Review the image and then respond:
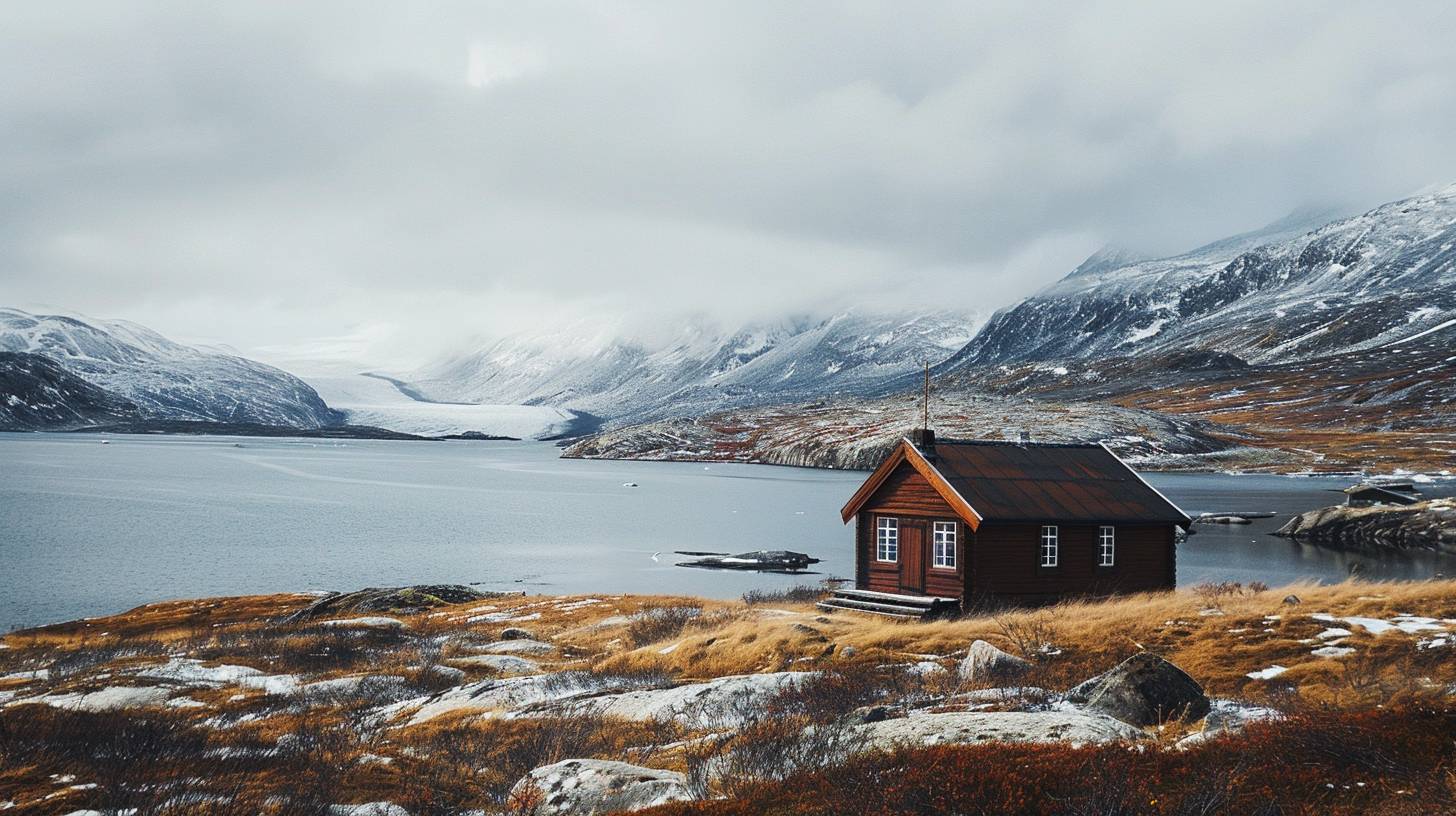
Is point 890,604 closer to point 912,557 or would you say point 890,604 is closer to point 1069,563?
point 912,557

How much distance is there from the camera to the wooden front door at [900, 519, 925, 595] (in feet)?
125

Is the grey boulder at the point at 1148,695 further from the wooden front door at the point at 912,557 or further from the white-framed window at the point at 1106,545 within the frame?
the white-framed window at the point at 1106,545

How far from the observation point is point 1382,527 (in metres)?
77.5

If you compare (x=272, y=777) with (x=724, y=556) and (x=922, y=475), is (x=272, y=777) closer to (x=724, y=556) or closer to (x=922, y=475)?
(x=922, y=475)

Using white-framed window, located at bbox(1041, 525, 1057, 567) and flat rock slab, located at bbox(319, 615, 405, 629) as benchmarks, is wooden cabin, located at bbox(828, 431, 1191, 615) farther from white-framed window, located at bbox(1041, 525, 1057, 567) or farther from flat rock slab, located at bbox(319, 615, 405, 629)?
flat rock slab, located at bbox(319, 615, 405, 629)

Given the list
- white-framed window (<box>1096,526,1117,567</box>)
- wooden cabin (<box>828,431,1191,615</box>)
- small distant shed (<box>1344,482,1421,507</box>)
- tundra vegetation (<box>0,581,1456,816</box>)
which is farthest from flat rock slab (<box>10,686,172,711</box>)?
small distant shed (<box>1344,482,1421,507</box>)

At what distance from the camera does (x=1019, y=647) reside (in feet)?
75.7

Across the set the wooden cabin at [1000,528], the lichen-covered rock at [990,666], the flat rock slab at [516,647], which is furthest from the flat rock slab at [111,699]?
the wooden cabin at [1000,528]

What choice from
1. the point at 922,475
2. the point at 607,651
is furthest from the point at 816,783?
the point at 922,475

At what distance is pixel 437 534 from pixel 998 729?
81.6m

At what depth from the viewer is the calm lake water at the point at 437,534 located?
6278 centimetres

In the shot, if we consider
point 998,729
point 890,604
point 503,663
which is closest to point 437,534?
point 890,604

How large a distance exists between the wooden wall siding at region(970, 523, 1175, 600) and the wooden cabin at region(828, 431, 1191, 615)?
0.04 m

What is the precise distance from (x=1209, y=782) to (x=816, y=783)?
4.06 metres
